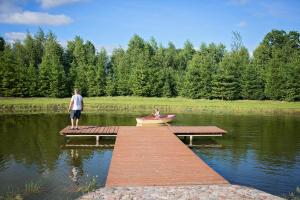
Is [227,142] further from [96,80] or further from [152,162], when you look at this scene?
[96,80]

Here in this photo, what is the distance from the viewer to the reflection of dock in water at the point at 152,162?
9.77 m

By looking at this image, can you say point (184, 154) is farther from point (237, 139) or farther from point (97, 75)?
point (97, 75)

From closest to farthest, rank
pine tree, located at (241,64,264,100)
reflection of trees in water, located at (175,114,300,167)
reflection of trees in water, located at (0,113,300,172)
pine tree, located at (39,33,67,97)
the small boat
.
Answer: reflection of trees in water, located at (0,113,300,172) < reflection of trees in water, located at (175,114,300,167) < the small boat < pine tree, located at (241,64,264,100) < pine tree, located at (39,33,67,97)

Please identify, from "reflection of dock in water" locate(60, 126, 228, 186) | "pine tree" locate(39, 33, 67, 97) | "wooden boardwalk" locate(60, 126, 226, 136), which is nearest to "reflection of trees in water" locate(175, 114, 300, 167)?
"wooden boardwalk" locate(60, 126, 226, 136)

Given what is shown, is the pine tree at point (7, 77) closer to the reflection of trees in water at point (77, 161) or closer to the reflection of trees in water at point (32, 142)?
the reflection of trees in water at point (32, 142)

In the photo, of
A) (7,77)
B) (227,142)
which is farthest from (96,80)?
(227,142)

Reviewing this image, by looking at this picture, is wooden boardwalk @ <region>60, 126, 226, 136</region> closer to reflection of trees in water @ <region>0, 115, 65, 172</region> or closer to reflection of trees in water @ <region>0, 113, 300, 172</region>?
reflection of trees in water @ <region>0, 113, 300, 172</region>

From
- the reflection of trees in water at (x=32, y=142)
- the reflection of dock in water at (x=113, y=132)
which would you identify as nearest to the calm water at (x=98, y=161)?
the reflection of trees in water at (x=32, y=142)

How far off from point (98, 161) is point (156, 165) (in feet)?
15.9

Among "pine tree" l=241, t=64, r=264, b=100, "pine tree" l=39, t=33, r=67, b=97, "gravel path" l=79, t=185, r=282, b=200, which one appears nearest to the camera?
"gravel path" l=79, t=185, r=282, b=200

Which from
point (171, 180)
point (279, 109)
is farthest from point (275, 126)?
point (171, 180)

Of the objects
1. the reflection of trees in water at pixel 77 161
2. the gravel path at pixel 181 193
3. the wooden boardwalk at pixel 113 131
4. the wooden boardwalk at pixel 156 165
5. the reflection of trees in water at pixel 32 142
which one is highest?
the wooden boardwalk at pixel 113 131

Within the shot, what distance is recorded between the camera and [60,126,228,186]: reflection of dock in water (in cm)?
977

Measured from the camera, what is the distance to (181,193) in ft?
27.8
